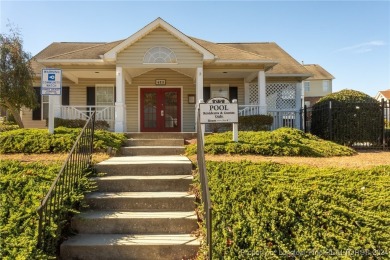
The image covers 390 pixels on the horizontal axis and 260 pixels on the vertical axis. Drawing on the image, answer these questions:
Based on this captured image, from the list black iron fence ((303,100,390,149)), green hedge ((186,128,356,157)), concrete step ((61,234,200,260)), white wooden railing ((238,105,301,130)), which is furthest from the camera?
white wooden railing ((238,105,301,130))

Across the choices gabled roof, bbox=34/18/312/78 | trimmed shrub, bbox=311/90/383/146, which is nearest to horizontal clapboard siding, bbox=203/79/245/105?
gabled roof, bbox=34/18/312/78

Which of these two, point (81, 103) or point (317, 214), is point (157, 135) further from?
point (81, 103)

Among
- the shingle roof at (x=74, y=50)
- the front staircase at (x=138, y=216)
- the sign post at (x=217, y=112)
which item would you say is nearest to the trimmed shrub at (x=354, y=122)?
the sign post at (x=217, y=112)

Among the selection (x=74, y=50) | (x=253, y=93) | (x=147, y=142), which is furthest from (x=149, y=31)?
(x=74, y=50)

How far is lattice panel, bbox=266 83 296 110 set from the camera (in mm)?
15625

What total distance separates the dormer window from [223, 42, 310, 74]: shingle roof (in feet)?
19.0

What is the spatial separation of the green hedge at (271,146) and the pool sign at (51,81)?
4.10 meters

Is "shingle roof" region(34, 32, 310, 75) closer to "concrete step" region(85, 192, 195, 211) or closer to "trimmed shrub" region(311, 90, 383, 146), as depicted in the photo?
"trimmed shrub" region(311, 90, 383, 146)

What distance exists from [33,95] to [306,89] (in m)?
42.7

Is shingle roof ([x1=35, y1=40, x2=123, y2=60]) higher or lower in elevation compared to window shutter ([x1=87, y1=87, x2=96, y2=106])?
higher

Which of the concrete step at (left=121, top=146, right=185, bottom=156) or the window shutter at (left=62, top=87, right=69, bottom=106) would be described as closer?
the concrete step at (left=121, top=146, right=185, bottom=156)

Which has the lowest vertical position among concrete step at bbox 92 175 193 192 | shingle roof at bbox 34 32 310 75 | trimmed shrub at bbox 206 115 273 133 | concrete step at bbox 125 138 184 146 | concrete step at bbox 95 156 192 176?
concrete step at bbox 92 175 193 192

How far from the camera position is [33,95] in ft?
46.6

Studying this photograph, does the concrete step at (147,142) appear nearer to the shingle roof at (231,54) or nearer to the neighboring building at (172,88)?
the neighboring building at (172,88)
